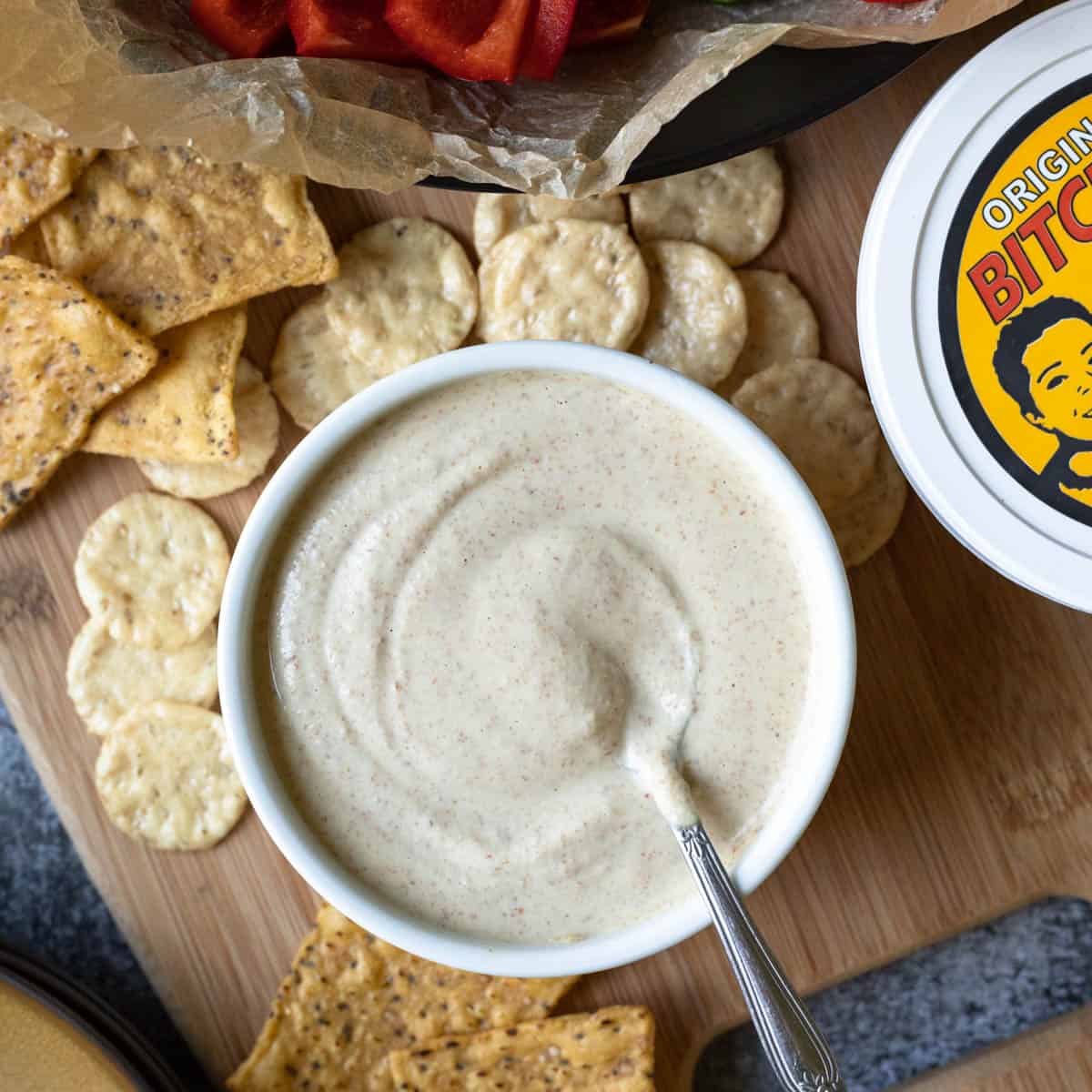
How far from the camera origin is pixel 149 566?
3.84 ft

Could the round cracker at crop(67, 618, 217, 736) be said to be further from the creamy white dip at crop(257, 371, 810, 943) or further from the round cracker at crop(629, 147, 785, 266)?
the round cracker at crop(629, 147, 785, 266)

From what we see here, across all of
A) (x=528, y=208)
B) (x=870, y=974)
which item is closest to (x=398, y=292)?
(x=528, y=208)

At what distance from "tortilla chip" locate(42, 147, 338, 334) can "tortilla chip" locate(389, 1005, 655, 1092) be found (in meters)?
0.72

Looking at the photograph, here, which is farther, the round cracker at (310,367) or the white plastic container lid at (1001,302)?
the round cracker at (310,367)

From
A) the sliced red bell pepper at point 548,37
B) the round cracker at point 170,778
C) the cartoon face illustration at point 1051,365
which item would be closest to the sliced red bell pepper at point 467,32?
the sliced red bell pepper at point 548,37

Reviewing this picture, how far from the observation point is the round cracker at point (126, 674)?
3.84 feet

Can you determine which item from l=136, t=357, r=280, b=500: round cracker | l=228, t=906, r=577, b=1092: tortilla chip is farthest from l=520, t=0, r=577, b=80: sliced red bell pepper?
l=228, t=906, r=577, b=1092: tortilla chip

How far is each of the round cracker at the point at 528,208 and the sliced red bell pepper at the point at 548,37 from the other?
0.16 metres

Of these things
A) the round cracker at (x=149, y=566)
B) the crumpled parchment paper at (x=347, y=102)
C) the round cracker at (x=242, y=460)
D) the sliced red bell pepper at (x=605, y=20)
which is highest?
the sliced red bell pepper at (x=605, y=20)

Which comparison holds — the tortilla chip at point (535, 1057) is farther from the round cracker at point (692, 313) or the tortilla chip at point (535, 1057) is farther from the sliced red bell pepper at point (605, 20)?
the sliced red bell pepper at point (605, 20)

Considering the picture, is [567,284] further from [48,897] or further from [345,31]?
[48,897]

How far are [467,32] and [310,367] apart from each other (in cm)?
34

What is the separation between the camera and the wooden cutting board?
1181 mm

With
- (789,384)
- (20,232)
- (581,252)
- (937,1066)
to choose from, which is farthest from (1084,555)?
(20,232)
